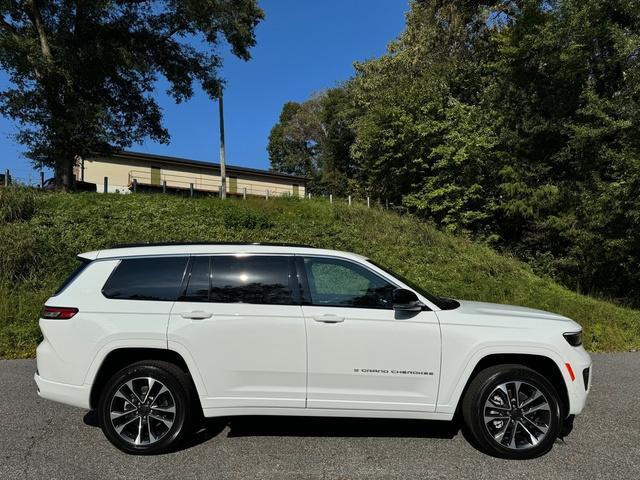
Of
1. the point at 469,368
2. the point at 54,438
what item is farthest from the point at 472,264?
the point at 54,438

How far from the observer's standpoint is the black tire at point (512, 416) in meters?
4.30

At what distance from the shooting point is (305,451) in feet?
14.4

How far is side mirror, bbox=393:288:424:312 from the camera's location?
4.35 meters

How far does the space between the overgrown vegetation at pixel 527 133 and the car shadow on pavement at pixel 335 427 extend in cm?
1134

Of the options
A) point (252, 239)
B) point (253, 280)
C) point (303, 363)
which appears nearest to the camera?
point (303, 363)

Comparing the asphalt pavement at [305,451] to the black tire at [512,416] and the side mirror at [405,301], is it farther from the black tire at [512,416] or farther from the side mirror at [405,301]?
the side mirror at [405,301]

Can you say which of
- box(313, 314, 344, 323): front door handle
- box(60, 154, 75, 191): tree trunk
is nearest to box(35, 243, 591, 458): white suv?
box(313, 314, 344, 323): front door handle

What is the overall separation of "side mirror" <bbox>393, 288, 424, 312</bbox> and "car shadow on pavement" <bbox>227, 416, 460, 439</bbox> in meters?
1.28

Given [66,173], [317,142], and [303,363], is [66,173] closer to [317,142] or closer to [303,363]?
[303,363]

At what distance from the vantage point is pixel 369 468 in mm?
4051

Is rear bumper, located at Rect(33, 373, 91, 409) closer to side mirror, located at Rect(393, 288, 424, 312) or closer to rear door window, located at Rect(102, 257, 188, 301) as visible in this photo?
rear door window, located at Rect(102, 257, 188, 301)

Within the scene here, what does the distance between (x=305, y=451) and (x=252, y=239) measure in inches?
430

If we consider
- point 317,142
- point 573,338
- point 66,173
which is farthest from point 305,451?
point 317,142

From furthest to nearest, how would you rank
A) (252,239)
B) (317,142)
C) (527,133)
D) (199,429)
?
(317,142) → (527,133) → (252,239) → (199,429)
